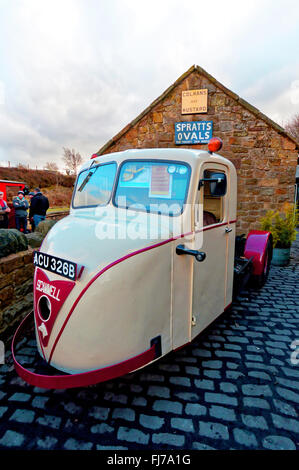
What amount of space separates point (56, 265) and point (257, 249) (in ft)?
13.3

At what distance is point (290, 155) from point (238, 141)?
62.0 inches

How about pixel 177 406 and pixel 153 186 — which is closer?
pixel 177 406

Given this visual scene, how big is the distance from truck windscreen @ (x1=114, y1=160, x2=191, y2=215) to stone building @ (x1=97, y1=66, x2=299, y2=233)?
5989 millimetres

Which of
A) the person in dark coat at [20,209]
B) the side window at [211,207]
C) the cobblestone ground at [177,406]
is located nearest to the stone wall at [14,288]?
the cobblestone ground at [177,406]

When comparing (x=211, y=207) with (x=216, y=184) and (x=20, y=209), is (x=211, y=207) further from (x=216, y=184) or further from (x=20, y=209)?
(x=20, y=209)

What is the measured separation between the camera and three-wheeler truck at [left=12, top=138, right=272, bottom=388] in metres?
1.84

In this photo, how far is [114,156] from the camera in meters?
2.89

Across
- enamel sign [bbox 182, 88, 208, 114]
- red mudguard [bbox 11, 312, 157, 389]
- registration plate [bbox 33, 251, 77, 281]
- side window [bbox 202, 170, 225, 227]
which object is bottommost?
red mudguard [bbox 11, 312, 157, 389]

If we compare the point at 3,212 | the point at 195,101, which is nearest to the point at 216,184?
the point at 195,101

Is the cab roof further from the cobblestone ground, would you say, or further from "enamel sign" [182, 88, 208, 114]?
"enamel sign" [182, 88, 208, 114]

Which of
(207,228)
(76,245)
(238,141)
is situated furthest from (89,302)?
(238,141)

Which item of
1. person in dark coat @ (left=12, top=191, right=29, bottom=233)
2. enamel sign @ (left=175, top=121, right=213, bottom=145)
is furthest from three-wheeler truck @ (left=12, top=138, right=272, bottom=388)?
person in dark coat @ (left=12, top=191, right=29, bottom=233)

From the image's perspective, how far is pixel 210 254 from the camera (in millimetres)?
2787

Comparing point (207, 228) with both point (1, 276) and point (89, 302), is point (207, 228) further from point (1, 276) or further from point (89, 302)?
point (1, 276)
